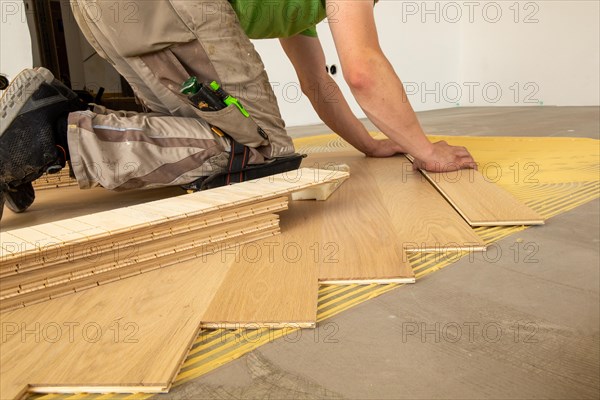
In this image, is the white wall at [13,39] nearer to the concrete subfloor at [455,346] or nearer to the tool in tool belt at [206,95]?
the tool in tool belt at [206,95]

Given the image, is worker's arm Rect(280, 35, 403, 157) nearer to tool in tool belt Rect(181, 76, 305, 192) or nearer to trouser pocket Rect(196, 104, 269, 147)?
tool in tool belt Rect(181, 76, 305, 192)

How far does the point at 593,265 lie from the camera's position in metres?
1.06

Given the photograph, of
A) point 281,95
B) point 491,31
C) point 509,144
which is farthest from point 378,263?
point 491,31

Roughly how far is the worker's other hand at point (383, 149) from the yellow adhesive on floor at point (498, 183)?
15.5 inches

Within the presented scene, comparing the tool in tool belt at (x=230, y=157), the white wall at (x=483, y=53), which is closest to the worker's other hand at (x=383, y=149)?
the tool in tool belt at (x=230, y=157)

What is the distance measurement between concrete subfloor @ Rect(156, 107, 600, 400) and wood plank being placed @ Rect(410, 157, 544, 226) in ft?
0.84

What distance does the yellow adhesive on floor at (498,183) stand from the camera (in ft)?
2.71

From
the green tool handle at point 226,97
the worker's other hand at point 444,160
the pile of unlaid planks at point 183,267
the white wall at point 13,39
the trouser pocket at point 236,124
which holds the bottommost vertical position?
the pile of unlaid planks at point 183,267

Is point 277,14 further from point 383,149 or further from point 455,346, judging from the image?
point 455,346

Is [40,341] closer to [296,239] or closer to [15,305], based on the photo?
[15,305]

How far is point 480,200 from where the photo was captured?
1.55 metres

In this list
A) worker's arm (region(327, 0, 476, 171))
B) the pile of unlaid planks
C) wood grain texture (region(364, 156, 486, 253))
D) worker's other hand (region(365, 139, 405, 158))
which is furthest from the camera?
worker's other hand (region(365, 139, 405, 158))

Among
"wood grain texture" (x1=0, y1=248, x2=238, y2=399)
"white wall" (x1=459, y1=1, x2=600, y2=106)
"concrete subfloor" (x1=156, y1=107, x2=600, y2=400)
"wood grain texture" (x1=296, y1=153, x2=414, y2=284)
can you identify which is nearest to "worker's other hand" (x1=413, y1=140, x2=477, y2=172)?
"wood grain texture" (x1=296, y1=153, x2=414, y2=284)

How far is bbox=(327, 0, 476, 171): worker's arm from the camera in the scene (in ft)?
5.08
